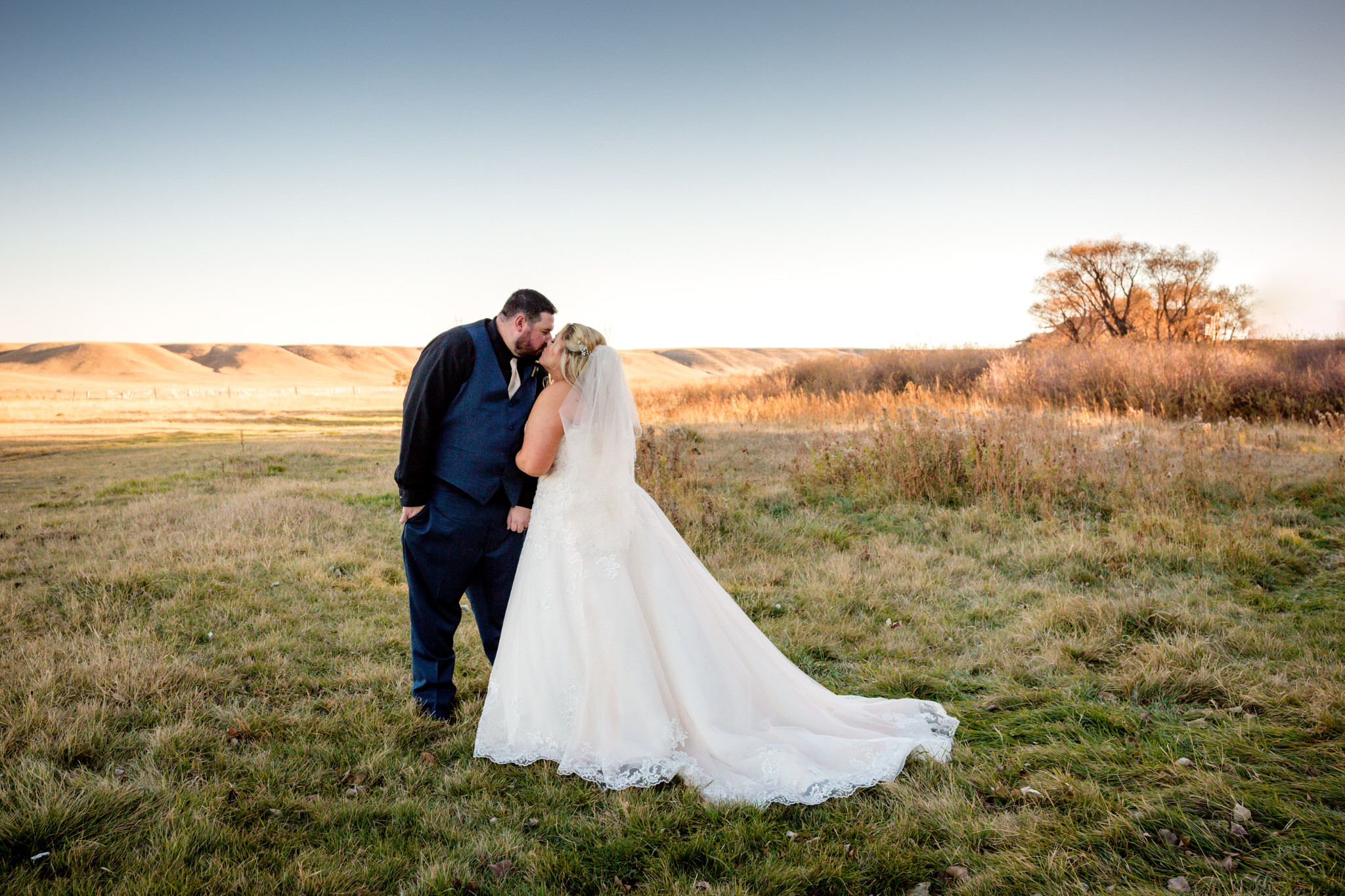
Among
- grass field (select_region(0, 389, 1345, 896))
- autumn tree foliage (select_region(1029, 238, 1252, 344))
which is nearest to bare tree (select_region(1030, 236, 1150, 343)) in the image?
autumn tree foliage (select_region(1029, 238, 1252, 344))

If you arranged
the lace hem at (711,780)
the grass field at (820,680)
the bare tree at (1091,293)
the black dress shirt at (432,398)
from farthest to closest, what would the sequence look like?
the bare tree at (1091,293) → the black dress shirt at (432,398) → the lace hem at (711,780) → the grass field at (820,680)

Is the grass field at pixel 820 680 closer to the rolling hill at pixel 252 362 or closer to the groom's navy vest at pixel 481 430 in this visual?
the groom's navy vest at pixel 481 430

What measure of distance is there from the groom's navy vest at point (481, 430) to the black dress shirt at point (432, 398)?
4 centimetres

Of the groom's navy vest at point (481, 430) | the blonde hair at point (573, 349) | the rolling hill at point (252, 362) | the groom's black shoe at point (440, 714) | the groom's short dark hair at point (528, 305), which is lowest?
the groom's black shoe at point (440, 714)

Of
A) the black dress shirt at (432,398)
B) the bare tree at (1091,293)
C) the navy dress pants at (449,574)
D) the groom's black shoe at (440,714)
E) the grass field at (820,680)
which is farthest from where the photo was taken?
the bare tree at (1091,293)

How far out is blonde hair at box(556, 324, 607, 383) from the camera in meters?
3.55

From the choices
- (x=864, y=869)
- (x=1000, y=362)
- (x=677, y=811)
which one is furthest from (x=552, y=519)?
(x=1000, y=362)

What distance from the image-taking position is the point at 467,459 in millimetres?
3732

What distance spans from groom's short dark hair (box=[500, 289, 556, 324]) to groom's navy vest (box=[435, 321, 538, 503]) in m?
0.20

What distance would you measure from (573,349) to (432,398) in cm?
82

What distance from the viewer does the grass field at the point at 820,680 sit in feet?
8.87

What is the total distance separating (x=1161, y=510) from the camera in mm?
7543

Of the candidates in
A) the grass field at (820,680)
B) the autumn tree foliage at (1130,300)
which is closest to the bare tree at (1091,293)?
the autumn tree foliage at (1130,300)

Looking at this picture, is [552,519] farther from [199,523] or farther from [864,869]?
[199,523]
